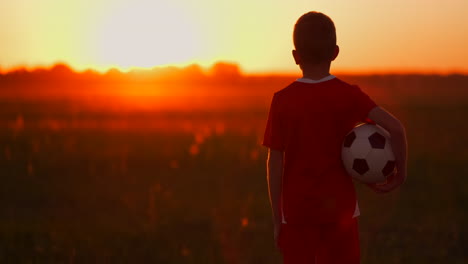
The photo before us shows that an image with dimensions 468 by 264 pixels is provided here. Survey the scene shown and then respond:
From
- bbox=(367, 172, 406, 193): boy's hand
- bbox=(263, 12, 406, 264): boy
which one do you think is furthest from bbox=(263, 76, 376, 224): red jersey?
bbox=(367, 172, 406, 193): boy's hand

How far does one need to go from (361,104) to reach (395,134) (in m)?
0.23

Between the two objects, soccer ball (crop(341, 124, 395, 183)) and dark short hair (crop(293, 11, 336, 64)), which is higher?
dark short hair (crop(293, 11, 336, 64))

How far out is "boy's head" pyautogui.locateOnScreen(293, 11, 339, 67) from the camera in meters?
3.38

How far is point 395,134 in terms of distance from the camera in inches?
133

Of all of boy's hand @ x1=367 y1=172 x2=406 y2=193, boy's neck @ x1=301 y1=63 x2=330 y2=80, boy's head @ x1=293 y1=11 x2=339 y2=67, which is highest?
boy's head @ x1=293 y1=11 x2=339 y2=67

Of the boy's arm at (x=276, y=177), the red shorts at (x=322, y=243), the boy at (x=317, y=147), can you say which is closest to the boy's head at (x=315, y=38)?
the boy at (x=317, y=147)

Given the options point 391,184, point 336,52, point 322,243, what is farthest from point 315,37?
point 322,243

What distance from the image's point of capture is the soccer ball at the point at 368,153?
3482 mm

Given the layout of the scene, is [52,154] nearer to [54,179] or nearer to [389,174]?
[54,179]

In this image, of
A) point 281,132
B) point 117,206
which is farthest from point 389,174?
point 117,206

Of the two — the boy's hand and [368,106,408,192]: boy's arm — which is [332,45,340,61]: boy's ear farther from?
the boy's hand

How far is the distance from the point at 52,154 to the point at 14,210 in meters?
4.21

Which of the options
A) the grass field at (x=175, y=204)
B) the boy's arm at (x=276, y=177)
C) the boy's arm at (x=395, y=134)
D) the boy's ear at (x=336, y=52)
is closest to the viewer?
the boy's arm at (x=395, y=134)

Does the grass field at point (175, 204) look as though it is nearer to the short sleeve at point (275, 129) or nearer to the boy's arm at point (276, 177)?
the boy's arm at point (276, 177)
